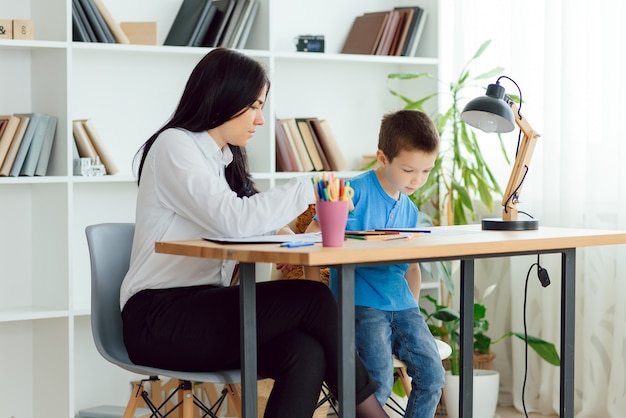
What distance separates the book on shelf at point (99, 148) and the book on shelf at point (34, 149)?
145 mm

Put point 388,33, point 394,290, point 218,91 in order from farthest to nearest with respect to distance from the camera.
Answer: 1. point 388,33
2. point 394,290
3. point 218,91

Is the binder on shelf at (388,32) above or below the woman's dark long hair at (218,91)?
above

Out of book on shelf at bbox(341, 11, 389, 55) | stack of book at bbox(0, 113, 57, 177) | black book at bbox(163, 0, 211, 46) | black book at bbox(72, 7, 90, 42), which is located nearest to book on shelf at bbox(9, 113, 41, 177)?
stack of book at bbox(0, 113, 57, 177)

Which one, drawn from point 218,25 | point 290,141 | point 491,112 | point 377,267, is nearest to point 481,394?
point 290,141

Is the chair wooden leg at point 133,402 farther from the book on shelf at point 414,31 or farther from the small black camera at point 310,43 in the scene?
the book on shelf at point 414,31

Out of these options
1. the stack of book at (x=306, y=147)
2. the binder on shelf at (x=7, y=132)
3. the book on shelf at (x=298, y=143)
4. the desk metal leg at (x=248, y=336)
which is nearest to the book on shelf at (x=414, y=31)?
the stack of book at (x=306, y=147)

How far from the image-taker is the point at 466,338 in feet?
8.60

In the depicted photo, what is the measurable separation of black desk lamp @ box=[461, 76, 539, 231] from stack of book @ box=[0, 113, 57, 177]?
5.08 feet

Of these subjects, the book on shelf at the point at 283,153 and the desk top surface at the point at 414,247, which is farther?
the book on shelf at the point at 283,153

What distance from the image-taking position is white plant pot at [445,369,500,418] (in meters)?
3.63

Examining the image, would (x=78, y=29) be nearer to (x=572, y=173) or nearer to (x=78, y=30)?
(x=78, y=30)

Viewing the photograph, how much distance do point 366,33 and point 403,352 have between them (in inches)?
73.9

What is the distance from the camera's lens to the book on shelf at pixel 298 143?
150 inches

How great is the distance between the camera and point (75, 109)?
3.59 m
